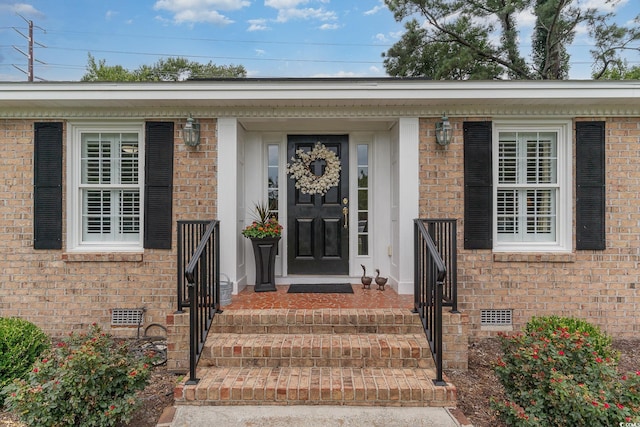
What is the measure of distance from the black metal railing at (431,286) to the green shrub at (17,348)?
310 cm

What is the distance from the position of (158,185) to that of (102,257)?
98 cm

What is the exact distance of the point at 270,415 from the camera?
237 centimetres

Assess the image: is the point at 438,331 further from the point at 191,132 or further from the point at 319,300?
the point at 191,132

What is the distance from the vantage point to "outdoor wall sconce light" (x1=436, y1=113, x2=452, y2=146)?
3830mm

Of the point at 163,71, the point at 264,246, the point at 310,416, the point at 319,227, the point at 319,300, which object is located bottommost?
the point at 310,416

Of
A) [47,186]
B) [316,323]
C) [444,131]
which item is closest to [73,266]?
[47,186]

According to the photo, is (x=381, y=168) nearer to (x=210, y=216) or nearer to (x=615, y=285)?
(x=210, y=216)

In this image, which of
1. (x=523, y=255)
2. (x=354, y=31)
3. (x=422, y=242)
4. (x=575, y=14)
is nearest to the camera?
(x=422, y=242)

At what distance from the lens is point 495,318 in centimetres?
397

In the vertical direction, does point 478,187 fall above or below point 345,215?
above

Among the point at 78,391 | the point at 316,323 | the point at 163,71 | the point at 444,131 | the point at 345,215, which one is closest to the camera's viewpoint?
the point at 78,391

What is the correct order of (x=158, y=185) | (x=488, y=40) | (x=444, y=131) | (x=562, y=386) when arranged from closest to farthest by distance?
1. (x=562, y=386)
2. (x=444, y=131)
3. (x=158, y=185)
4. (x=488, y=40)

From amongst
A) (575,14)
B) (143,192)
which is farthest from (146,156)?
(575,14)

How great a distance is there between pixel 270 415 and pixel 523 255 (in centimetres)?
307
